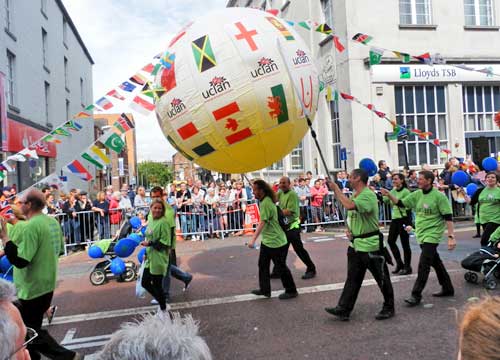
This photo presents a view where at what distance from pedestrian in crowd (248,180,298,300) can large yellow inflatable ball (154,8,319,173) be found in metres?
1.40

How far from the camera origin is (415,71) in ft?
54.1

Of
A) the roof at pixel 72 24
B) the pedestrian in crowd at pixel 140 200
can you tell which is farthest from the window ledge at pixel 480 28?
the roof at pixel 72 24

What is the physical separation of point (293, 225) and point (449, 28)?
13405mm

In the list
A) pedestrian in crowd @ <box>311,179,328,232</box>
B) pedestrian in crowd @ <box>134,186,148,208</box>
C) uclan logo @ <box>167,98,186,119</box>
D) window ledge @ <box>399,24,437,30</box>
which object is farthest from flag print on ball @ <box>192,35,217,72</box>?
window ledge @ <box>399,24,437,30</box>

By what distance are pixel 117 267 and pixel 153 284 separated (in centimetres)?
237

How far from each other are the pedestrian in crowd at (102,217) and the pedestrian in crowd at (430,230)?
29.3 ft

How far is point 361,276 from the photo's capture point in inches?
206

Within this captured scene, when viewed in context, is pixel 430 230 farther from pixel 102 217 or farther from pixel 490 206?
pixel 102 217

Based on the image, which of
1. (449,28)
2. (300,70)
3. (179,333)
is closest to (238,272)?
(300,70)

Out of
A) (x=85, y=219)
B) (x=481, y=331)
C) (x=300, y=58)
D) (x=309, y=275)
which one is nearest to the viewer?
(x=481, y=331)

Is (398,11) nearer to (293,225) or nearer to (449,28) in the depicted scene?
(449,28)

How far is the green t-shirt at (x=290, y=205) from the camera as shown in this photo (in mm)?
7328

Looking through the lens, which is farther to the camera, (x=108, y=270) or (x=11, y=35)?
(x=11, y=35)

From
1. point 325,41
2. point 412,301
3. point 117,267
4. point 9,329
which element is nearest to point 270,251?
point 412,301
